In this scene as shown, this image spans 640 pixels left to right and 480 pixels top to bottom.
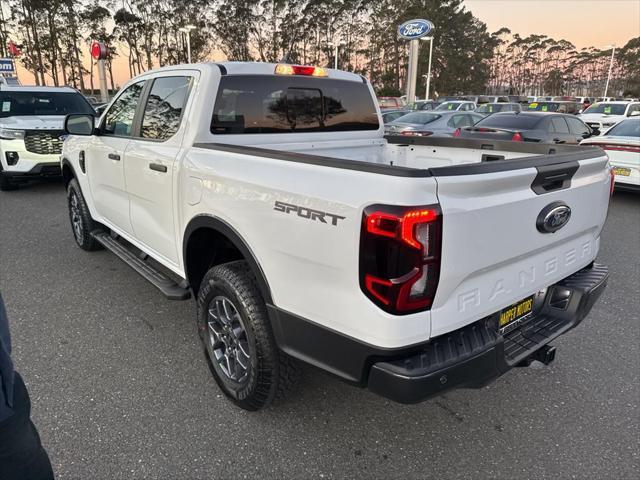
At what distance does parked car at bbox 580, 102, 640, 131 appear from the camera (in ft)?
65.5

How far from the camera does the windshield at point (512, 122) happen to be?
34.3 ft

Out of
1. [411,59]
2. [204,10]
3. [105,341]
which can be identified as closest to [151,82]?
[105,341]

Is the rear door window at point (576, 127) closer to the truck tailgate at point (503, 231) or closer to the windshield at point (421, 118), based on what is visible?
the windshield at point (421, 118)

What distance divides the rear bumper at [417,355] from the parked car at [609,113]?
2109 cm

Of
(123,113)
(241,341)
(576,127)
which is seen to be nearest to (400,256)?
(241,341)

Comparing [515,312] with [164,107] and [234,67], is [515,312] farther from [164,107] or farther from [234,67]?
[164,107]

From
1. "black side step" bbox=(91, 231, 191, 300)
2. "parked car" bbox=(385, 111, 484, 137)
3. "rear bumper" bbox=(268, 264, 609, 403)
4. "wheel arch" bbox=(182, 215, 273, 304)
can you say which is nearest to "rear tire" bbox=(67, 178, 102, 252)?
"black side step" bbox=(91, 231, 191, 300)

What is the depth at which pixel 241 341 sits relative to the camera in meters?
2.65

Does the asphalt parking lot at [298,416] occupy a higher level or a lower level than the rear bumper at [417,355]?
lower

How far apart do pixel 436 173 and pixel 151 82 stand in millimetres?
2691

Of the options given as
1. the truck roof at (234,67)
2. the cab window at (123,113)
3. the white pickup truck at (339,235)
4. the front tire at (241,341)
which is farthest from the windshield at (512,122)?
the front tire at (241,341)

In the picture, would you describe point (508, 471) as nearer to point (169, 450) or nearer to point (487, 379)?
point (487, 379)

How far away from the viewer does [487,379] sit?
6.82 ft

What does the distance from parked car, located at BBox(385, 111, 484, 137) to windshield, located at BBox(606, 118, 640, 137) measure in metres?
4.41
